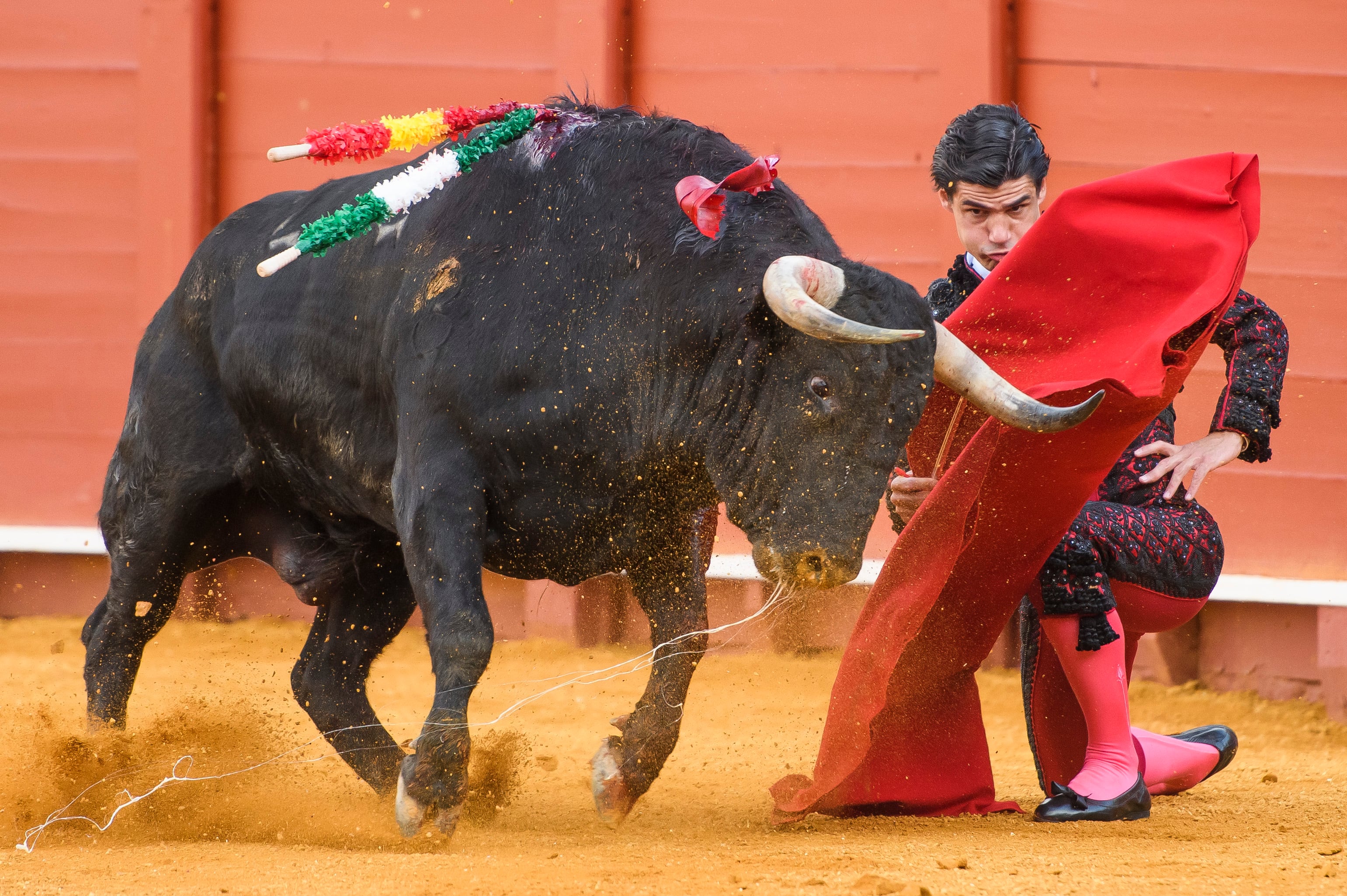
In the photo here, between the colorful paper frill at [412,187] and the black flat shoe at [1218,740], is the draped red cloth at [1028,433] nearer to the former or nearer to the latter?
the black flat shoe at [1218,740]

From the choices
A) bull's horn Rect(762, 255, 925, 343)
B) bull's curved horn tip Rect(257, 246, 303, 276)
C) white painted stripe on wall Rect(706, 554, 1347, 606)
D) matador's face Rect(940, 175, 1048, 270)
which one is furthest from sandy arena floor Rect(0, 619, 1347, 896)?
matador's face Rect(940, 175, 1048, 270)

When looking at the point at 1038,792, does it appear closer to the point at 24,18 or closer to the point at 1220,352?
the point at 1220,352

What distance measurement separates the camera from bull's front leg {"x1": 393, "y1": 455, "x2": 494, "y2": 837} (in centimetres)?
299

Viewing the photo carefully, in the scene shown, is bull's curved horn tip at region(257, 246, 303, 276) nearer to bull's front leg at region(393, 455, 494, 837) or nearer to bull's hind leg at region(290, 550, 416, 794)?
bull's front leg at region(393, 455, 494, 837)

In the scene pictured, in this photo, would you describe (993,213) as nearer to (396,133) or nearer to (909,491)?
(909,491)

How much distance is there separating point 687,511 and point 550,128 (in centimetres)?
94

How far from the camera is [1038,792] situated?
3.88m

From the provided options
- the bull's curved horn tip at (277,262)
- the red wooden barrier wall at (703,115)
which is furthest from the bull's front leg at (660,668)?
the red wooden barrier wall at (703,115)

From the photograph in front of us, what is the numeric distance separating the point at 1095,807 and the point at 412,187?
2097 millimetres

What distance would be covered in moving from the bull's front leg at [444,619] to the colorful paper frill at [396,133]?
82cm

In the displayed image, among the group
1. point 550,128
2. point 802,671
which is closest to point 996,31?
point 802,671

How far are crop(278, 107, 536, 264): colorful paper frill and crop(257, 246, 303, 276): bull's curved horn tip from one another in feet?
0.10

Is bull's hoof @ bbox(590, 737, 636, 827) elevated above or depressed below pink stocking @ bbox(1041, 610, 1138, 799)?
below

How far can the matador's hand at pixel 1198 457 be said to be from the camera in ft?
10.6
